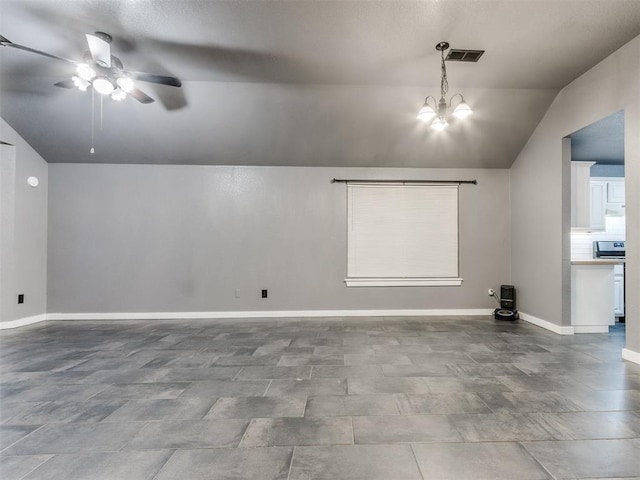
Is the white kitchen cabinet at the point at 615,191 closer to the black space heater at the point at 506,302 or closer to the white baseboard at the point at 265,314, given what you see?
the black space heater at the point at 506,302

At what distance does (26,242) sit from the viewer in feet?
14.3

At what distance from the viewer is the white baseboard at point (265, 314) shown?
4.62 meters

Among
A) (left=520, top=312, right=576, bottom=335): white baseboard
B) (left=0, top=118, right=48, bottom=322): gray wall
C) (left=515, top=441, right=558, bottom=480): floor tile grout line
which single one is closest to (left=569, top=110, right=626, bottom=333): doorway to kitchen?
(left=520, top=312, right=576, bottom=335): white baseboard

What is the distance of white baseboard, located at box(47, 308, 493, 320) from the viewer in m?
4.62

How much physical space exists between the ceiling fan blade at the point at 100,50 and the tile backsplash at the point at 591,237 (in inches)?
246

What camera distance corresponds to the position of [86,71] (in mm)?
2574

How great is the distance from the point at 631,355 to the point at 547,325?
1133 millimetres

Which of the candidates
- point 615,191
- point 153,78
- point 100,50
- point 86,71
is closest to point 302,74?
point 153,78

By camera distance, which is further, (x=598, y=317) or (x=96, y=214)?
(x=96, y=214)

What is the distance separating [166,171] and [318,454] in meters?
4.51

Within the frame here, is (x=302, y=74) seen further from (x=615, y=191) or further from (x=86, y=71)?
(x=615, y=191)

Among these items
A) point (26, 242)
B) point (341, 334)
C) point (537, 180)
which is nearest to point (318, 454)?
point (341, 334)

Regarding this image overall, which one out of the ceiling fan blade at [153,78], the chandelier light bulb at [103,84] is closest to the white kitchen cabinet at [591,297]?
the ceiling fan blade at [153,78]

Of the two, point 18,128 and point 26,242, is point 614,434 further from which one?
point 18,128
